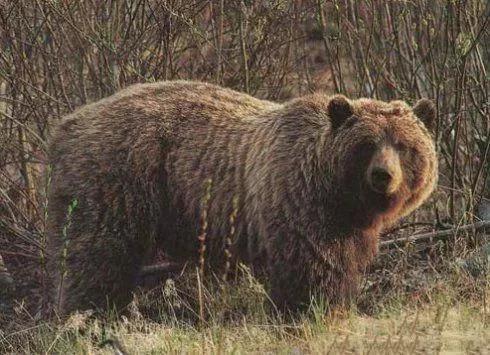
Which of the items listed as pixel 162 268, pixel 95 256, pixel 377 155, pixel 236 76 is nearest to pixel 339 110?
pixel 377 155

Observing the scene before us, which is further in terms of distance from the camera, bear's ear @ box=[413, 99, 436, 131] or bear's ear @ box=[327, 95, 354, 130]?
bear's ear @ box=[413, 99, 436, 131]

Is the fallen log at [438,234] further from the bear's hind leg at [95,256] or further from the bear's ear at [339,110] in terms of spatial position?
the bear's hind leg at [95,256]

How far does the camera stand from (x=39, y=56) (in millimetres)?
7828

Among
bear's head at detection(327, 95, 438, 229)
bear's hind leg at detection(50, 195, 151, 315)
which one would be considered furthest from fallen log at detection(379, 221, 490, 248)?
bear's hind leg at detection(50, 195, 151, 315)

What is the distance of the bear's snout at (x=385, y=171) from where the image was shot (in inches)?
182

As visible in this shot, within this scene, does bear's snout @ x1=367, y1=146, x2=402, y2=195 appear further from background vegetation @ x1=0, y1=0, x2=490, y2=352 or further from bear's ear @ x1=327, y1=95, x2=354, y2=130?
background vegetation @ x1=0, y1=0, x2=490, y2=352

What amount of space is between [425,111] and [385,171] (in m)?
0.72

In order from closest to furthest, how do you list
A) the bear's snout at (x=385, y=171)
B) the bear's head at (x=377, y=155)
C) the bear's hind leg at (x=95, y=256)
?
1. the bear's snout at (x=385, y=171)
2. the bear's head at (x=377, y=155)
3. the bear's hind leg at (x=95, y=256)

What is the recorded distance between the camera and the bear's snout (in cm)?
462

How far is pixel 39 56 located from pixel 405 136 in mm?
4051

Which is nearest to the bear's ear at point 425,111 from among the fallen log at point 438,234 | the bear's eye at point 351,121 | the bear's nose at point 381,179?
the bear's eye at point 351,121

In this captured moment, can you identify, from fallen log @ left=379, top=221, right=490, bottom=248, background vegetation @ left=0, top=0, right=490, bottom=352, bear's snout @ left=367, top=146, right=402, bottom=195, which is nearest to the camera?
bear's snout @ left=367, top=146, right=402, bottom=195

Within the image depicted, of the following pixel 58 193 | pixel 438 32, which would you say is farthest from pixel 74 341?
pixel 438 32

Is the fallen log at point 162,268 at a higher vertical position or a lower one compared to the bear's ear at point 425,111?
lower
